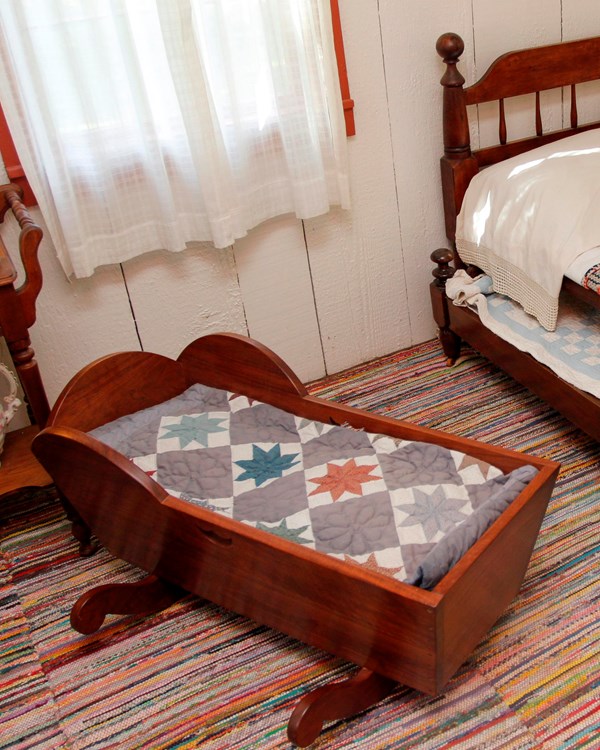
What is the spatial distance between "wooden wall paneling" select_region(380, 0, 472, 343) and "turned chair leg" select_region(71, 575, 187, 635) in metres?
1.31

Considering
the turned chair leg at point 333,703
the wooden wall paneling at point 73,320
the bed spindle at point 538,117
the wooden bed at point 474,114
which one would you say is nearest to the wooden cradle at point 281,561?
the turned chair leg at point 333,703

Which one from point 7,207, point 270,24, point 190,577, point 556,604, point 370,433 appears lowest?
point 556,604

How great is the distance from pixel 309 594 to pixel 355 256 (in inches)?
52.3

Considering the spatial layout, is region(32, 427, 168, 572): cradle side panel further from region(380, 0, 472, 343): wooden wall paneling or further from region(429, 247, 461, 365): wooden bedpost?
region(380, 0, 472, 343): wooden wall paneling

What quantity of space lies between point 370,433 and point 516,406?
0.68m

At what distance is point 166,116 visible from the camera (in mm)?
2004

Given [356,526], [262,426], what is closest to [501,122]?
[262,426]

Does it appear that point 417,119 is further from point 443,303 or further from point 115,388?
point 115,388

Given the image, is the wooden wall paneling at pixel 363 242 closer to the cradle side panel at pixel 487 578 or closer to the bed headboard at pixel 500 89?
the bed headboard at pixel 500 89

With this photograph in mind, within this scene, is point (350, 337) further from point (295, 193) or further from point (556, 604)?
point (556, 604)

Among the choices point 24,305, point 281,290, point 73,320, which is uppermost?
point 24,305

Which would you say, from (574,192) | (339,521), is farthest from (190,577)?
(574,192)

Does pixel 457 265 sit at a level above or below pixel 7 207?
below

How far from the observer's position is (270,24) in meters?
2.03
